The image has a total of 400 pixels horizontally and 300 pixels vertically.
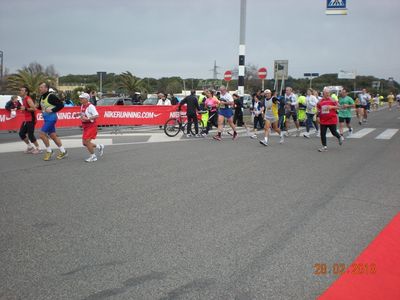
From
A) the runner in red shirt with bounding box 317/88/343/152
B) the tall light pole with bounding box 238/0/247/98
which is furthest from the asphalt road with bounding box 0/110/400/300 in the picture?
the tall light pole with bounding box 238/0/247/98

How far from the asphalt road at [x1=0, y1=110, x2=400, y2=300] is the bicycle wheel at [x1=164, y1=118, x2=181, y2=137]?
22.0 feet

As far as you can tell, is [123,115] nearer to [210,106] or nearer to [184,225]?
[210,106]

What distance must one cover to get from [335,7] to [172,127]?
9422mm

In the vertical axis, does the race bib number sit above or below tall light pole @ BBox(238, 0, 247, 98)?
below

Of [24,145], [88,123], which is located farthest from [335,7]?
[24,145]

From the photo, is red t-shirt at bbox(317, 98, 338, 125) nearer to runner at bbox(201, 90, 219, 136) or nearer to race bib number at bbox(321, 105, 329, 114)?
race bib number at bbox(321, 105, 329, 114)

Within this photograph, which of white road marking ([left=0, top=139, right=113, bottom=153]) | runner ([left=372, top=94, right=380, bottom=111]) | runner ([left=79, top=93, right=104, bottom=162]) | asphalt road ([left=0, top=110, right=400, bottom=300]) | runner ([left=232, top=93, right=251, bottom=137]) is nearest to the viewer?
asphalt road ([left=0, top=110, right=400, bottom=300])

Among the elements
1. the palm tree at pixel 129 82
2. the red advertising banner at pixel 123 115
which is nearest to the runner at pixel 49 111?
the red advertising banner at pixel 123 115

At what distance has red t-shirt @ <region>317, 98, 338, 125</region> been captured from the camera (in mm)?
12180

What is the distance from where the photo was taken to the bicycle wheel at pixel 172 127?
1641cm

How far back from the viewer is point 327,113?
481 inches

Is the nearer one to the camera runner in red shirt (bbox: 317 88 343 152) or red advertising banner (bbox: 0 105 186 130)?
runner in red shirt (bbox: 317 88 343 152)
